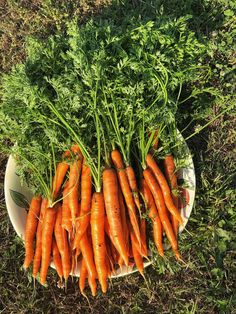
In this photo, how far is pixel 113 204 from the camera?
312 centimetres

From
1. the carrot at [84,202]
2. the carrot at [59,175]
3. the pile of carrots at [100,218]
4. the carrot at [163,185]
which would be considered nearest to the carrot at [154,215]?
the pile of carrots at [100,218]

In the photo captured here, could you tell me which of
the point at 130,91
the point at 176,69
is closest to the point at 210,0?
the point at 176,69

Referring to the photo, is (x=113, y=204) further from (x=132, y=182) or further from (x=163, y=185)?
(x=163, y=185)

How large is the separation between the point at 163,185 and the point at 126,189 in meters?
0.33

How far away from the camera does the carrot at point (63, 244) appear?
3295 millimetres

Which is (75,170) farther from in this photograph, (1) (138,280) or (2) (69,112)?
(1) (138,280)

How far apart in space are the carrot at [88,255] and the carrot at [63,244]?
0.15 metres

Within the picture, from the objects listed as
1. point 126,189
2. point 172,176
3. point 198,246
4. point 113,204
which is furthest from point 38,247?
point 198,246

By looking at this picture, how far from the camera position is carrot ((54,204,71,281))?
130 inches

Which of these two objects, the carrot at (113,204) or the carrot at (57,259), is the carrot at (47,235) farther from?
the carrot at (113,204)

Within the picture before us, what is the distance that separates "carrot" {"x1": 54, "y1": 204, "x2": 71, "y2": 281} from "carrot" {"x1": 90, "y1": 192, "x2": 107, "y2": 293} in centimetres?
27

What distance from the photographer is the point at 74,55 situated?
2.96 meters

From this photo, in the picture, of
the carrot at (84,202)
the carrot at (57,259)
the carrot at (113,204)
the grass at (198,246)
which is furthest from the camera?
the grass at (198,246)

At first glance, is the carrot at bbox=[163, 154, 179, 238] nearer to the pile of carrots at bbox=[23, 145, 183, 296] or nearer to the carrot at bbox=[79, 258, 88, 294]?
the pile of carrots at bbox=[23, 145, 183, 296]
